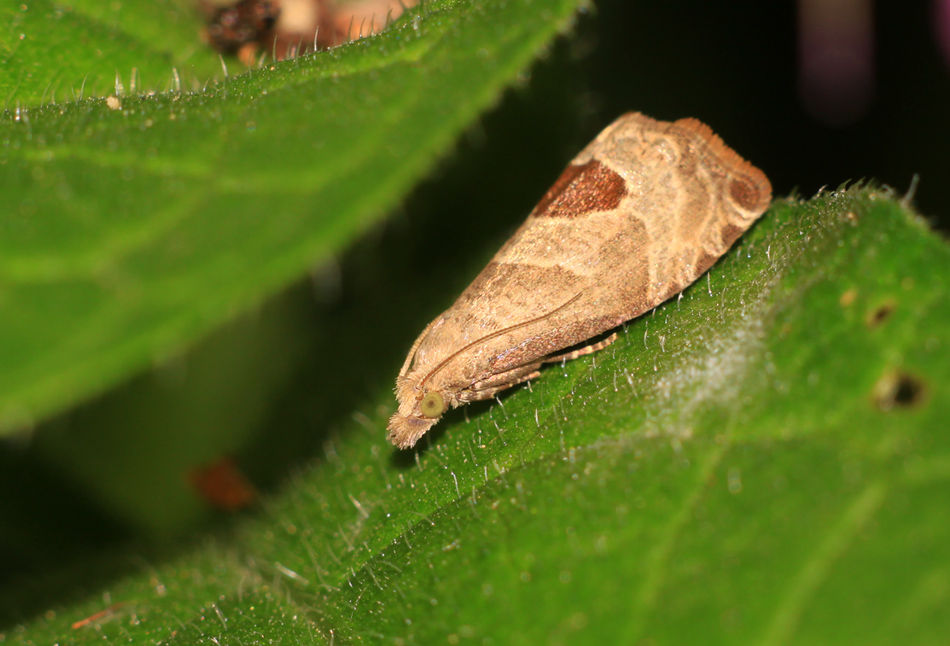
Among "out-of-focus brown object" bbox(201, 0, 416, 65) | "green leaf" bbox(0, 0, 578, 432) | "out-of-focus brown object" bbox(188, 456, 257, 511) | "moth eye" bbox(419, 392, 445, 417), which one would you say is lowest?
"out-of-focus brown object" bbox(188, 456, 257, 511)

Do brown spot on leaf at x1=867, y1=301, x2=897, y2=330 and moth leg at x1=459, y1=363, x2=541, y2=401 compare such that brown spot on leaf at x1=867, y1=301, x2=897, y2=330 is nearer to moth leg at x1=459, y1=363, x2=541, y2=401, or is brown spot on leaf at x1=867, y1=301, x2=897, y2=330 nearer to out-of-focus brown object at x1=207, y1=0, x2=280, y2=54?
moth leg at x1=459, y1=363, x2=541, y2=401

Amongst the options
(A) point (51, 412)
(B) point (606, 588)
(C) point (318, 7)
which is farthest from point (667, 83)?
(A) point (51, 412)

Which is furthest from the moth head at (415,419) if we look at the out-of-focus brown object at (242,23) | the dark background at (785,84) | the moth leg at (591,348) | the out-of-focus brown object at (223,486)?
the dark background at (785,84)

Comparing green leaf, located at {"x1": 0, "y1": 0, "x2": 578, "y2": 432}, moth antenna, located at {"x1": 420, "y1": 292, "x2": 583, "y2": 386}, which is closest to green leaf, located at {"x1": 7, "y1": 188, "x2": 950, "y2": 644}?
moth antenna, located at {"x1": 420, "y1": 292, "x2": 583, "y2": 386}

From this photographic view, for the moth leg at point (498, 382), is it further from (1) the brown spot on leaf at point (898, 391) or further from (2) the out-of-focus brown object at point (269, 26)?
(2) the out-of-focus brown object at point (269, 26)

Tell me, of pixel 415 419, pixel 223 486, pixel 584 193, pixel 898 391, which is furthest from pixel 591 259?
pixel 223 486

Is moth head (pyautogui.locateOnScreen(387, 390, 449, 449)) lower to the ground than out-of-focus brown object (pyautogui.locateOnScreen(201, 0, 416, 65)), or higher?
lower

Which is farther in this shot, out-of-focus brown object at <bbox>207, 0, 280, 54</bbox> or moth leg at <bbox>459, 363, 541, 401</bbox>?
out-of-focus brown object at <bbox>207, 0, 280, 54</bbox>
